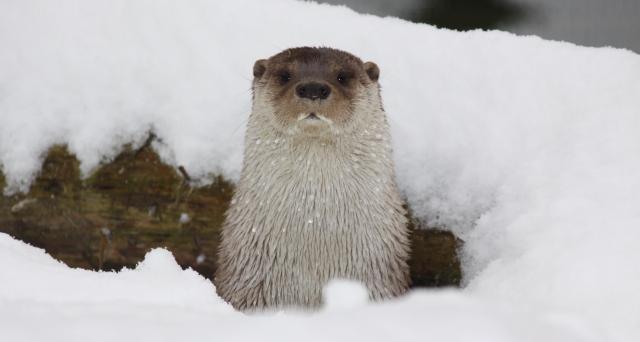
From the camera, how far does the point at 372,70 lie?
8.85 feet

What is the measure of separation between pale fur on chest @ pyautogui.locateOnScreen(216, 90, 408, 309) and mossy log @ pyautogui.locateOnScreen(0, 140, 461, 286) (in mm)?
511

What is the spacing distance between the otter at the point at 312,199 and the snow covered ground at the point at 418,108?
413mm

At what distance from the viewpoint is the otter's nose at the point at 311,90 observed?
2336mm

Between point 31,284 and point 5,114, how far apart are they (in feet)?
5.09

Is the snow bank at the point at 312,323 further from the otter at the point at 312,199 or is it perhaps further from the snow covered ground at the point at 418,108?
the otter at the point at 312,199

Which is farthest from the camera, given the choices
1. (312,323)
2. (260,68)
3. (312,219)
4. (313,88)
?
(260,68)

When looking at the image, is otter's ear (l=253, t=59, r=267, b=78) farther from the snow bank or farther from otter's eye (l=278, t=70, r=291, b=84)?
the snow bank

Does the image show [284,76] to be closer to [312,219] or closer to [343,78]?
[343,78]

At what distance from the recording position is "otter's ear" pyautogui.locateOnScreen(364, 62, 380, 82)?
8.82 ft

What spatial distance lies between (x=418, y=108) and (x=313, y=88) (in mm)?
855

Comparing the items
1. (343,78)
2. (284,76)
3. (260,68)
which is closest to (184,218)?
(260,68)

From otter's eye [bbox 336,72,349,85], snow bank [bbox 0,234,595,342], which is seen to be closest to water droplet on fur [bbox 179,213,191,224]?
otter's eye [bbox 336,72,349,85]

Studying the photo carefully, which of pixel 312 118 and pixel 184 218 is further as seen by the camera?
pixel 184 218

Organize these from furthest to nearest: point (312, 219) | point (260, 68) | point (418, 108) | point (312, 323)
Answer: point (418, 108) < point (260, 68) < point (312, 219) < point (312, 323)
